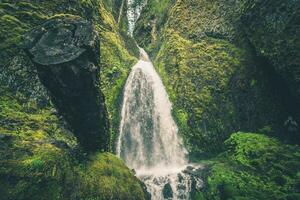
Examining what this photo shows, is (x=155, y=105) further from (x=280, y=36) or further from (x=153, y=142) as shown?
(x=280, y=36)

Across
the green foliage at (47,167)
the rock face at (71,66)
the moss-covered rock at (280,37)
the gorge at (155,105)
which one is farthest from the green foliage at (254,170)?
the rock face at (71,66)

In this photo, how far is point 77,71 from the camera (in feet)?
21.4

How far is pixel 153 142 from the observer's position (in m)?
13.7

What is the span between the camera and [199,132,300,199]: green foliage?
9.34 m

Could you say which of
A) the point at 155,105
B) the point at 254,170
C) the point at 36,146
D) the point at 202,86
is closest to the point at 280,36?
the point at 202,86

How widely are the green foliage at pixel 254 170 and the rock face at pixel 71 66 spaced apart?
484 centimetres

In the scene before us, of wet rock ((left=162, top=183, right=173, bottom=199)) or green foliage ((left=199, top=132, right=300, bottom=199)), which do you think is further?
wet rock ((left=162, top=183, right=173, bottom=199))

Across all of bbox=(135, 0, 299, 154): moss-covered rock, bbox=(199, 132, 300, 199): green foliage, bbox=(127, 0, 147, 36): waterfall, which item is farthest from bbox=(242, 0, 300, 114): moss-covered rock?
bbox=(127, 0, 147, 36): waterfall

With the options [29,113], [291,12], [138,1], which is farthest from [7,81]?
[138,1]

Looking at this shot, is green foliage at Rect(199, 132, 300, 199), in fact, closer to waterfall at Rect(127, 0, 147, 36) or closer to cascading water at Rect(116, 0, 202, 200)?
cascading water at Rect(116, 0, 202, 200)

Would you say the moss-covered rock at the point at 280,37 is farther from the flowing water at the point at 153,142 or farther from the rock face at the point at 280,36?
the flowing water at the point at 153,142

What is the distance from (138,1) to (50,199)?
25.5 metres

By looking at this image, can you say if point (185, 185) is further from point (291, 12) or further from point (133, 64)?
point (133, 64)

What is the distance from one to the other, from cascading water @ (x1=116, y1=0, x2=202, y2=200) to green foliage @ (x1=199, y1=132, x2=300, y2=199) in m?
0.88
